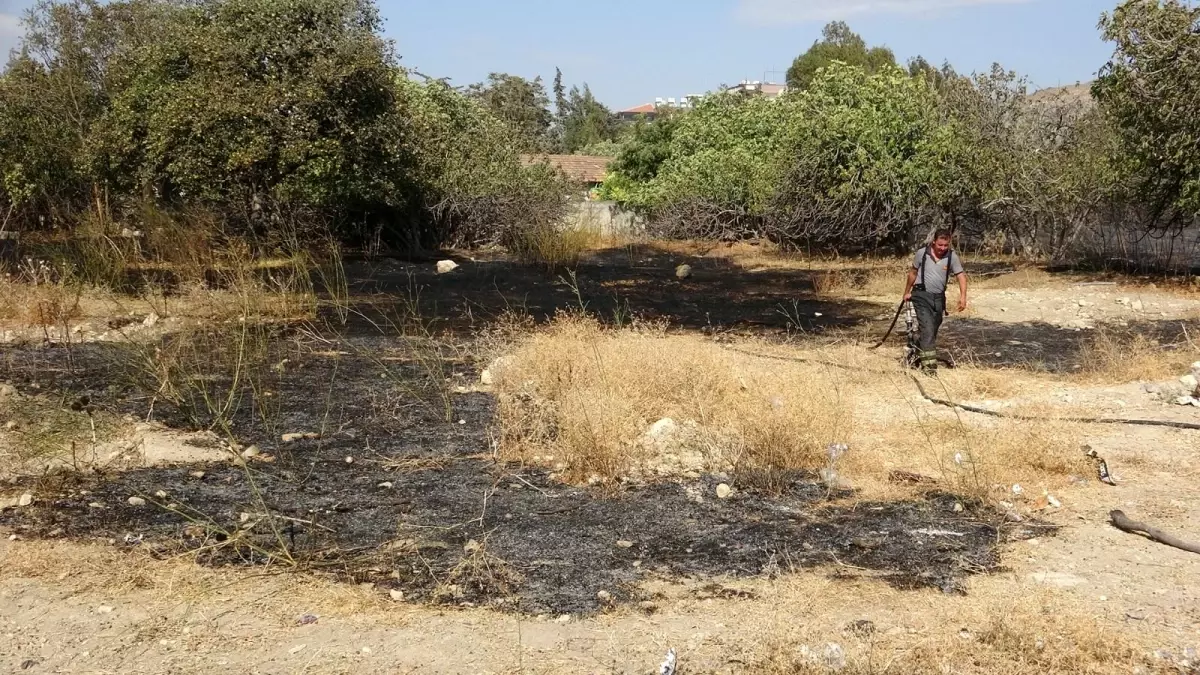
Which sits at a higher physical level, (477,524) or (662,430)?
(662,430)

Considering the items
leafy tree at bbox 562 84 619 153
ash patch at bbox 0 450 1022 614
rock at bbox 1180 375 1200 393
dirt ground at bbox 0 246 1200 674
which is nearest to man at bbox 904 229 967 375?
dirt ground at bbox 0 246 1200 674

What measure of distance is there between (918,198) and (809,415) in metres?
14.4

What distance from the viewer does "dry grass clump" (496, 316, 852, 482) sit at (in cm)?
599

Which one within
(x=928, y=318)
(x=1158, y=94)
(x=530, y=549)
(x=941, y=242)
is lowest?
(x=530, y=549)

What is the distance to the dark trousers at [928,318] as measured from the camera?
28.2ft

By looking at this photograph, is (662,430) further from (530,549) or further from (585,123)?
(585,123)

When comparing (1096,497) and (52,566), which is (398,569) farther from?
(1096,497)

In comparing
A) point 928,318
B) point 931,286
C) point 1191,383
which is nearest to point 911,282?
point 931,286

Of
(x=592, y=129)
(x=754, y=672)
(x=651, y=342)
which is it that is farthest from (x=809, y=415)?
(x=592, y=129)

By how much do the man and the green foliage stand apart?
663 centimetres

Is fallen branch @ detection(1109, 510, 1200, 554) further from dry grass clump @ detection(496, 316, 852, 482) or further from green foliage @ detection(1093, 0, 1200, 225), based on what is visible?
green foliage @ detection(1093, 0, 1200, 225)

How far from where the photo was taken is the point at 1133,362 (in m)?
8.62

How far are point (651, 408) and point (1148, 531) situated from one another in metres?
3.07

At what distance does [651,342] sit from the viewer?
7602 mm
